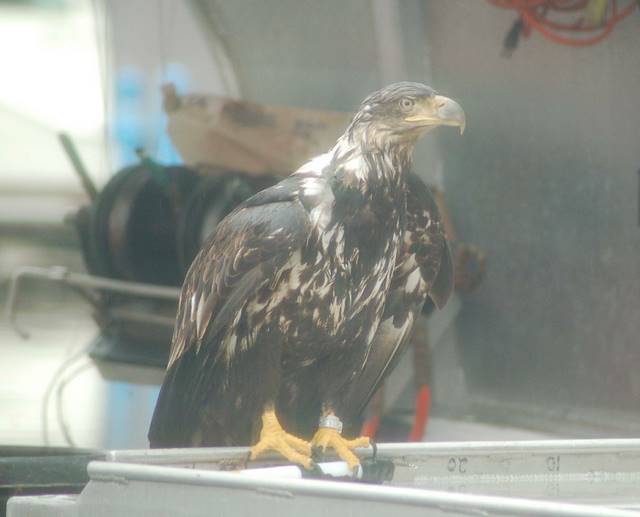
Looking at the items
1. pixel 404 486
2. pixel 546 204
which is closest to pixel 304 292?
pixel 404 486

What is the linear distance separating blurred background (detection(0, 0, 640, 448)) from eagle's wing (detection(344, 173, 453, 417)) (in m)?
1.61

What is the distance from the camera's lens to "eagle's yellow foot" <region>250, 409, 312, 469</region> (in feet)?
11.4

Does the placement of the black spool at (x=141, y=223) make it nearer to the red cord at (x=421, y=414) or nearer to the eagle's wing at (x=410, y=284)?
the red cord at (x=421, y=414)

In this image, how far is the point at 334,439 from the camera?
3627mm

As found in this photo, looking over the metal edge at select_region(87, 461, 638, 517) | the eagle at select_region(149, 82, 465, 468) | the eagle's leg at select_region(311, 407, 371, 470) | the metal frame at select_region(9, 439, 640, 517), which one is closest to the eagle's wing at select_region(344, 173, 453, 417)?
the eagle at select_region(149, 82, 465, 468)

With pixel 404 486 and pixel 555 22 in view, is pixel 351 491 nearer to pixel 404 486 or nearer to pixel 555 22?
pixel 404 486

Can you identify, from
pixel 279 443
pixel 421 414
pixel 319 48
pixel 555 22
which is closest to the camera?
pixel 279 443

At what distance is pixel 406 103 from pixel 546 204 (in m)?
2.30

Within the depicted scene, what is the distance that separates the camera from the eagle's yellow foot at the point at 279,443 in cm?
346

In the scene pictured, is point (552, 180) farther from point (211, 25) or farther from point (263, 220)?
point (263, 220)

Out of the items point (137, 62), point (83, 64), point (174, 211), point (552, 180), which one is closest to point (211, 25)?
point (137, 62)

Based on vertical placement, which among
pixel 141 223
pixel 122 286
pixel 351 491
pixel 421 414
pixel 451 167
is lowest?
pixel 351 491

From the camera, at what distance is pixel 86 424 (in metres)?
8.02

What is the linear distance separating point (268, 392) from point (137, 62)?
12.1 ft
